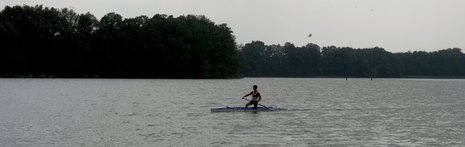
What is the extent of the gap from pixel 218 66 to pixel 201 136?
421 feet

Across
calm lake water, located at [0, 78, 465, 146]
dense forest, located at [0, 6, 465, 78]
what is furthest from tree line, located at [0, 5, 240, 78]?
calm lake water, located at [0, 78, 465, 146]

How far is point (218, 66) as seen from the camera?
162 m

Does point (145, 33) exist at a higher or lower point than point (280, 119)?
higher

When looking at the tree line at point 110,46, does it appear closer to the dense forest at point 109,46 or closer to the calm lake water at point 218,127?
the dense forest at point 109,46

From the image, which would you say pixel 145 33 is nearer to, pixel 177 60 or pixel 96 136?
pixel 177 60

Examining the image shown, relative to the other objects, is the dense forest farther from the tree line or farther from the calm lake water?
the calm lake water

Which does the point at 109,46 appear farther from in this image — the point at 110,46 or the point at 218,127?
the point at 218,127

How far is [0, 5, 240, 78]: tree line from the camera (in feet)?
458

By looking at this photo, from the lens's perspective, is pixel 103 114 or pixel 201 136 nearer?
pixel 201 136

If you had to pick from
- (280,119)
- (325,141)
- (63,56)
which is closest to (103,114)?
(280,119)

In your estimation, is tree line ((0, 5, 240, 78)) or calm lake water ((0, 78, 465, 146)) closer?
calm lake water ((0, 78, 465, 146))

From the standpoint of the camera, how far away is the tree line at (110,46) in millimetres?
139625

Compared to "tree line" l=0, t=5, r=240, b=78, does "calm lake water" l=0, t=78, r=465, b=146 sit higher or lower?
lower

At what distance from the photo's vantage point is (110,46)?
494 ft
